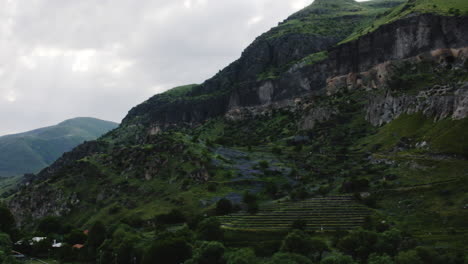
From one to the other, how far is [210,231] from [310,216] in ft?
94.4

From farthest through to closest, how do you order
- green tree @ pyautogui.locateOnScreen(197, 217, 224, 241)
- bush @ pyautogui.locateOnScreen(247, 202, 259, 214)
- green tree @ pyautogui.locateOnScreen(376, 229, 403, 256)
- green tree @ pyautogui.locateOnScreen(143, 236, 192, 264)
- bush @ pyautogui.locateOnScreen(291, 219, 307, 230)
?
bush @ pyautogui.locateOnScreen(247, 202, 259, 214) < bush @ pyautogui.locateOnScreen(291, 219, 307, 230) < green tree @ pyautogui.locateOnScreen(197, 217, 224, 241) < green tree @ pyautogui.locateOnScreen(143, 236, 192, 264) < green tree @ pyautogui.locateOnScreen(376, 229, 403, 256)

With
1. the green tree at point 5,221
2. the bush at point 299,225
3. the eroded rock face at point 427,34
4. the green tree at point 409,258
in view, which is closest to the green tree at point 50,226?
the green tree at point 5,221

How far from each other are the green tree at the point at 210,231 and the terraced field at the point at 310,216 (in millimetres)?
7794

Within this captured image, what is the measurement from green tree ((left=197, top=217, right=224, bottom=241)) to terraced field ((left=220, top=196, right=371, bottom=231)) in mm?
7794

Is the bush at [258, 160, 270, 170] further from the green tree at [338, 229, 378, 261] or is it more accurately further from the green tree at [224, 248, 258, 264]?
the green tree at [224, 248, 258, 264]

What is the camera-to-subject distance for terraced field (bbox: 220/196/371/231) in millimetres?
87812

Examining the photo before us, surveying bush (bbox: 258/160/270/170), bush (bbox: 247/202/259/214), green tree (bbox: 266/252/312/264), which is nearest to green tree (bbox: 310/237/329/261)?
green tree (bbox: 266/252/312/264)

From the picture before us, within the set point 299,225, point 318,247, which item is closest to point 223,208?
point 299,225

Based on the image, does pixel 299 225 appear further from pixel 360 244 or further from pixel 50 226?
pixel 50 226

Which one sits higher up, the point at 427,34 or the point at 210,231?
the point at 427,34

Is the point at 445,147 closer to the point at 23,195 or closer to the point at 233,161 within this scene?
the point at 233,161

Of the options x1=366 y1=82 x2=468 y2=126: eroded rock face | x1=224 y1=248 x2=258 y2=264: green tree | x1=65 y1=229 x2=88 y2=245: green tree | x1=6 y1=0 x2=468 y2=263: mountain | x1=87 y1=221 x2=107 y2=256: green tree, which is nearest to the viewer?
x1=224 y1=248 x2=258 y2=264: green tree

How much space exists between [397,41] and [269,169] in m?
112

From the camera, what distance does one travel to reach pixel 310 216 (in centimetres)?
9525
